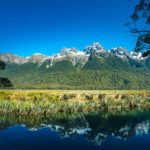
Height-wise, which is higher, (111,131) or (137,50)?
(137,50)

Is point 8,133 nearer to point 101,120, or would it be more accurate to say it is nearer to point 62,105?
point 101,120

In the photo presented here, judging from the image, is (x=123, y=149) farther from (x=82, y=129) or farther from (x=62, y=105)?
(x=62, y=105)

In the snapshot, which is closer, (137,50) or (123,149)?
(137,50)

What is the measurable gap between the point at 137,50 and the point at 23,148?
17.7 m

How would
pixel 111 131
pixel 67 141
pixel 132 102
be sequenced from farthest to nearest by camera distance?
pixel 132 102, pixel 111 131, pixel 67 141

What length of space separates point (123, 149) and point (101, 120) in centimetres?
3145

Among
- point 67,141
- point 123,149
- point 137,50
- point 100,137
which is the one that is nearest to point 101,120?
point 100,137

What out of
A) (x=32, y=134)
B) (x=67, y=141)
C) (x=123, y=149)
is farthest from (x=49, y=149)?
(x=32, y=134)

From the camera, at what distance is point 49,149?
4044cm

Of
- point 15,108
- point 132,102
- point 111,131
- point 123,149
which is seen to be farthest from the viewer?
point 132,102

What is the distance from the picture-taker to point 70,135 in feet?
Result: 170

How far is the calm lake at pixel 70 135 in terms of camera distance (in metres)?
42.2

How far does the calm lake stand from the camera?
42250 millimetres

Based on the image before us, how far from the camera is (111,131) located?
5534 cm
